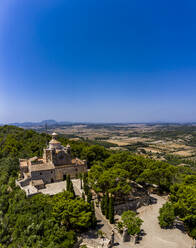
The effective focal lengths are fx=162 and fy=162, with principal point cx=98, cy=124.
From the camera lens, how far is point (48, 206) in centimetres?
2544

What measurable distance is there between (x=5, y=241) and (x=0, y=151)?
43747 millimetres

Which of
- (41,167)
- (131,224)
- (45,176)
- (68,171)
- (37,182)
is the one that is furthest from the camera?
(68,171)

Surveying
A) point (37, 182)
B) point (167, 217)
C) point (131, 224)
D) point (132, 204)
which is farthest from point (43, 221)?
point (167, 217)

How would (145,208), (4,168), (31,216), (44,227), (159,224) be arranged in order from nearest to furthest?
(44,227) → (31,216) → (159,224) → (145,208) → (4,168)

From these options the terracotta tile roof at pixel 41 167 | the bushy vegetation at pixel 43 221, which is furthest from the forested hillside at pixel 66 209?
the terracotta tile roof at pixel 41 167

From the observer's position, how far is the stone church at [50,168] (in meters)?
38.4

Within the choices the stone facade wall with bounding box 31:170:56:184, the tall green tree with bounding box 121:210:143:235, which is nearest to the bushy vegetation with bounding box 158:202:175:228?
the tall green tree with bounding box 121:210:143:235

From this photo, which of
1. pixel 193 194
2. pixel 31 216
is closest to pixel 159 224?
pixel 193 194

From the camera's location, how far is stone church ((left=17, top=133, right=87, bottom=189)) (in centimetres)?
3841

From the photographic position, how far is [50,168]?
133ft

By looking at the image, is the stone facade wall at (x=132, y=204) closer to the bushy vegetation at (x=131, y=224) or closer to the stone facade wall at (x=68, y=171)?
the bushy vegetation at (x=131, y=224)

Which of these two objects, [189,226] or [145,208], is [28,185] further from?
[189,226]

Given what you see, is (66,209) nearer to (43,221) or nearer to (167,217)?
(43,221)

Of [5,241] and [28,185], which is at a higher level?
[28,185]
